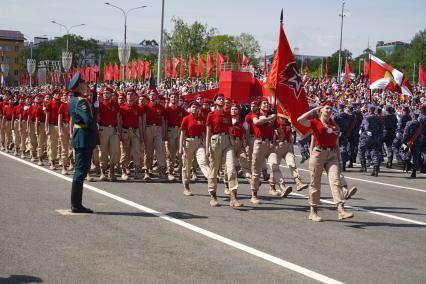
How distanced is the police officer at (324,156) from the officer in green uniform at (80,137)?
320 centimetres

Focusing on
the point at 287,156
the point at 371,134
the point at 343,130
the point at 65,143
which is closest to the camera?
the point at 287,156

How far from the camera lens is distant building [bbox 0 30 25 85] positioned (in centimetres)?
17312

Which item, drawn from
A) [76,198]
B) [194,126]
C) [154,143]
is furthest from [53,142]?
[76,198]

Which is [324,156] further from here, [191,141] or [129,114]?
[129,114]

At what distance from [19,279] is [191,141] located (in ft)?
22.2

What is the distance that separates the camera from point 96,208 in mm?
10617

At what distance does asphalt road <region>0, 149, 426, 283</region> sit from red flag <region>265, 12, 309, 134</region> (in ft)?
5.50

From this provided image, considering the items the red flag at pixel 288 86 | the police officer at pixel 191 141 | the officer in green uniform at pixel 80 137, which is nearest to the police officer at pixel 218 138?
the police officer at pixel 191 141

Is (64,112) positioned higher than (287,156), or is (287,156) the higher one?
(64,112)

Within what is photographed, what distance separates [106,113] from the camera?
14.8m

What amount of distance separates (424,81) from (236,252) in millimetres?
27257

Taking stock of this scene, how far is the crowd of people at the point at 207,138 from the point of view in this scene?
10.7 metres

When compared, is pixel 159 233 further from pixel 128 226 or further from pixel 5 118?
pixel 5 118

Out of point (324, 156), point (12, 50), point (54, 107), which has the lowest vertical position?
point (324, 156)
